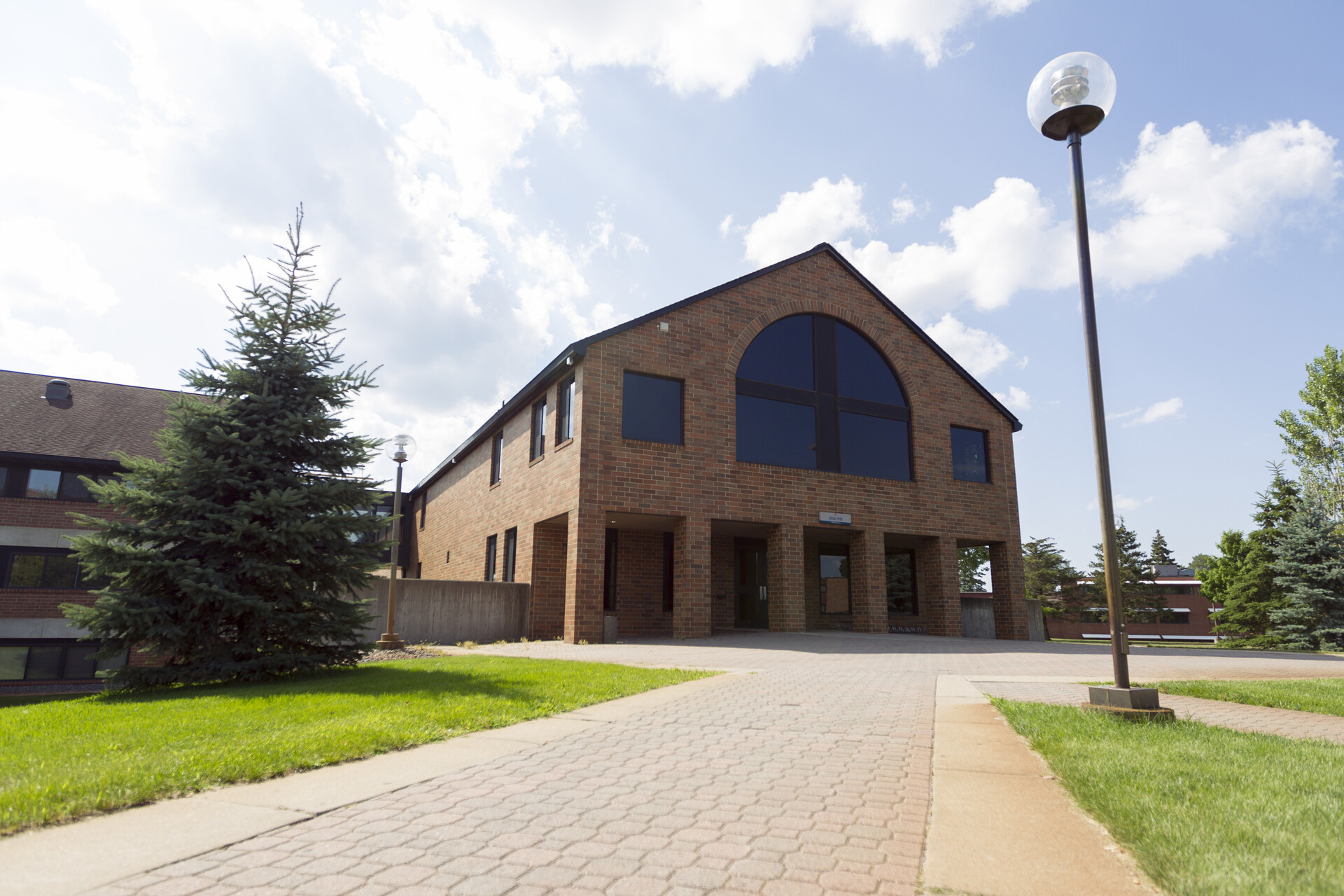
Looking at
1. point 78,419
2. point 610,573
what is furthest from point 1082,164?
point 78,419

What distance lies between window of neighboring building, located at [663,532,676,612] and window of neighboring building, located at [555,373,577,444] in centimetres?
448

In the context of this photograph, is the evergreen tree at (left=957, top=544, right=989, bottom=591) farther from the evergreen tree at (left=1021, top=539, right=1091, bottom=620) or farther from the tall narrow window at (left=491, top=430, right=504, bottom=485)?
the tall narrow window at (left=491, top=430, right=504, bottom=485)

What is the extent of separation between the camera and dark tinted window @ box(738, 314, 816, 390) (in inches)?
806

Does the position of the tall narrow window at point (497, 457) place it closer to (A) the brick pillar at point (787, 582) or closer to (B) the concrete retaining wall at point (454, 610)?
(B) the concrete retaining wall at point (454, 610)

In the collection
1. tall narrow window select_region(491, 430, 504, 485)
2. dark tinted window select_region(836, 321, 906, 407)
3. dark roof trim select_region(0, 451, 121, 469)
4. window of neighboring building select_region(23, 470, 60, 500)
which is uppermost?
dark tinted window select_region(836, 321, 906, 407)

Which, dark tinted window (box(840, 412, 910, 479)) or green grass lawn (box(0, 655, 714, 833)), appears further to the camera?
dark tinted window (box(840, 412, 910, 479))

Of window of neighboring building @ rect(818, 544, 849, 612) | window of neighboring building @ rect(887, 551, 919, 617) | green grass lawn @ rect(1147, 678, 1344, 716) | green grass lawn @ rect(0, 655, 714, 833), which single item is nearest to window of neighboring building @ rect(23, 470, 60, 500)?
green grass lawn @ rect(0, 655, 714, 833)

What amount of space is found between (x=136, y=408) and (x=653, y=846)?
30.8m

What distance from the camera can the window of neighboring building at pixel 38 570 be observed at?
2234cm

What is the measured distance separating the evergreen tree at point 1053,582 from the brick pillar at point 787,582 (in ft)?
111

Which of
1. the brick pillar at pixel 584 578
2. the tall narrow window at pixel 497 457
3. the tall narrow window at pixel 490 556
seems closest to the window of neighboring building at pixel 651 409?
the brick pillar at pixel 584 578

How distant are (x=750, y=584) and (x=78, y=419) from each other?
76.6 feet

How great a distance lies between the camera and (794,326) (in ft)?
70.6

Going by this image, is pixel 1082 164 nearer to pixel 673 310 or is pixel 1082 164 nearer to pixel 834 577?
pixel 673 310
